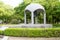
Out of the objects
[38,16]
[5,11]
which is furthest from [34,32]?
[5,11]

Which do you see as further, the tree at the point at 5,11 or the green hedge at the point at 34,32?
the tree at the point at 5,11

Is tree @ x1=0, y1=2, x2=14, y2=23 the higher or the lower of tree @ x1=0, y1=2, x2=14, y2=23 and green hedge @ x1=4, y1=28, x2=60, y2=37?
the higher

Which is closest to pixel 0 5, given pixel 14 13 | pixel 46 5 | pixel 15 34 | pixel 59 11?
pixel 14 13

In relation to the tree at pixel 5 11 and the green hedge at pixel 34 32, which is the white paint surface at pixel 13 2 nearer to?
the tree at pixel 5 11

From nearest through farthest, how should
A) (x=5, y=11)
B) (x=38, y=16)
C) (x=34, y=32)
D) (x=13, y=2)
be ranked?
(x=34, y=32) → (x=38, y=16) → (x=5, y=11) → (x=13, y=2)

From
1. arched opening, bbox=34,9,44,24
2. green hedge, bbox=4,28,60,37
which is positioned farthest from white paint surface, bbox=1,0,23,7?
green hedge, bbox=4,28,60,37

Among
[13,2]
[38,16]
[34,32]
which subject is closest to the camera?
[34,32]

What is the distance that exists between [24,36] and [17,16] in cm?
1772

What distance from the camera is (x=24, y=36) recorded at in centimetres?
1664

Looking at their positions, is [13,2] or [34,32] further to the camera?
[13,2]

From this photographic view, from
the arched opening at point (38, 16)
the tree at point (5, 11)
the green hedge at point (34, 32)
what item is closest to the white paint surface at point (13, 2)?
the tree at point (5, 11)

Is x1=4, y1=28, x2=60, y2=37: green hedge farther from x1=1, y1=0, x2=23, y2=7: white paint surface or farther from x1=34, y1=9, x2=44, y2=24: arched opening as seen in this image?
x1=1, y1=0, x2=23, y2=7: white paint surface

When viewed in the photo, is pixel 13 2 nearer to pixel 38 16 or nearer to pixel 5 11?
pixel 5 11

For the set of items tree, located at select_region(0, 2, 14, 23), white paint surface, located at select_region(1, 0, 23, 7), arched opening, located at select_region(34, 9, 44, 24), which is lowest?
arched opening, located at select_region(34, 9, 44, 24)
